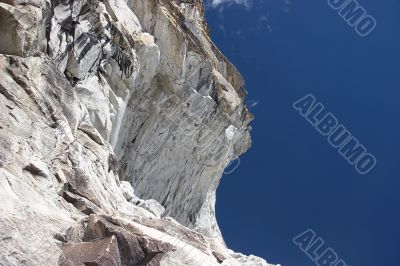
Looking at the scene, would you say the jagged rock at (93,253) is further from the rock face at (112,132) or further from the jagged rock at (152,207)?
the jagged rock at (152,207)

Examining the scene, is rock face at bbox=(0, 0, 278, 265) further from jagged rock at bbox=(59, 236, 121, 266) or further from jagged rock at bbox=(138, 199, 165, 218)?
jagged rock at bbox=(138, 199, 165, 218)

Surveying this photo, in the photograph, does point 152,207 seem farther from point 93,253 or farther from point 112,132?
point 93,253

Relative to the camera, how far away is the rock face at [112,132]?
588 inches

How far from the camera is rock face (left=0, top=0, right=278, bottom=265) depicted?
1495 cm

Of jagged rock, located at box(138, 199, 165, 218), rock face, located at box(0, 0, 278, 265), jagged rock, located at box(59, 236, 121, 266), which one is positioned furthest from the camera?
jagged rock, located at box(138, 199, 165, 218)

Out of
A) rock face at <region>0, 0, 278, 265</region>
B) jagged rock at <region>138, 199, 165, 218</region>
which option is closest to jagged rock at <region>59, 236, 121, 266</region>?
rock face at <region>0, 0, 278, 265</region>

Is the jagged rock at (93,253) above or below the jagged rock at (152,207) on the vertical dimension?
above

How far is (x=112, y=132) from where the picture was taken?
34.2 meters

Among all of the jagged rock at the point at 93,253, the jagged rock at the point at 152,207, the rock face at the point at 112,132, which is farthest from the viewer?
the jagged rock at the point at 152,207

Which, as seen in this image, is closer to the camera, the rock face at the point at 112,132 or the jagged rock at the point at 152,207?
the rock face at the point at 112,132

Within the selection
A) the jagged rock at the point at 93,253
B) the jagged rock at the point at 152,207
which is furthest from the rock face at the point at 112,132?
the jagged rock at the point at 152,207

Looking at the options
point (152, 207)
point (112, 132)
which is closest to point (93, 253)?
point (152, 207)

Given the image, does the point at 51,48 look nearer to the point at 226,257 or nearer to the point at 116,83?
the point at 116,83

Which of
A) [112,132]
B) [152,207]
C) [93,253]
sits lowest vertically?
[152,207]
